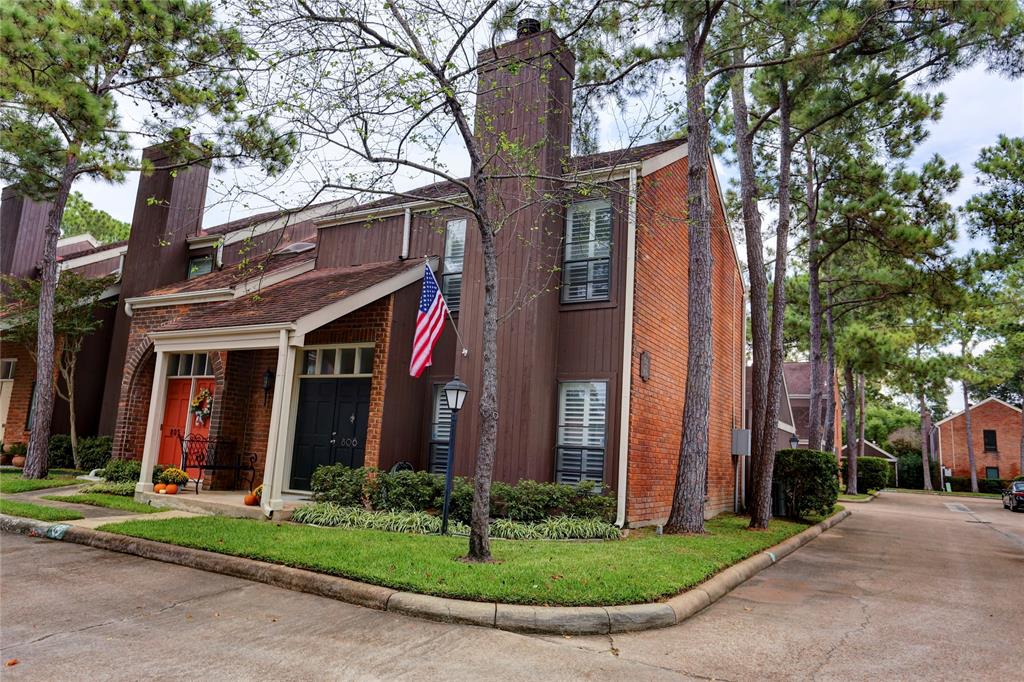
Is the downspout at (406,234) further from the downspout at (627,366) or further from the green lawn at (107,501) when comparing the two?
the green lawn at (107,501)

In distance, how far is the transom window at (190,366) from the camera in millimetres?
13448

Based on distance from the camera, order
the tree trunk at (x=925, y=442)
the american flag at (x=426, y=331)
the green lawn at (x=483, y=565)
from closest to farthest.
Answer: the green lawn at (x=483, y=565), the american flag at (x=426, y=331), the tree trunk at (x=925, y=442)

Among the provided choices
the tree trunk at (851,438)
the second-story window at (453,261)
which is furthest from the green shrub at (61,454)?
the tree trunk at (851,438)

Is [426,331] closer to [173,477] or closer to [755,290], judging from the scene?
[173,477]

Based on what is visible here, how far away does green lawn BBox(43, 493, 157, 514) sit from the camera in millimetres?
10113

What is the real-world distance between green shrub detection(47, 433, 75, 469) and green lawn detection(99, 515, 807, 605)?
8602 mm

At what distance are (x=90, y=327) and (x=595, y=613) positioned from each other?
47.9 ft

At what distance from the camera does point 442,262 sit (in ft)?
39.8

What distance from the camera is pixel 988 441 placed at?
1834 inches

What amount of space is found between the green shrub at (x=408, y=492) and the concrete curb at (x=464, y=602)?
3258mm

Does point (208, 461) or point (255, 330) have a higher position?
point (255, 330)

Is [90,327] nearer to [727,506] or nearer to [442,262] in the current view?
[442,262]

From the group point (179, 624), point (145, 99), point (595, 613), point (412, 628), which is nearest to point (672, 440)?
point (595, 613)

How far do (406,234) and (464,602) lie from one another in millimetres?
8571
